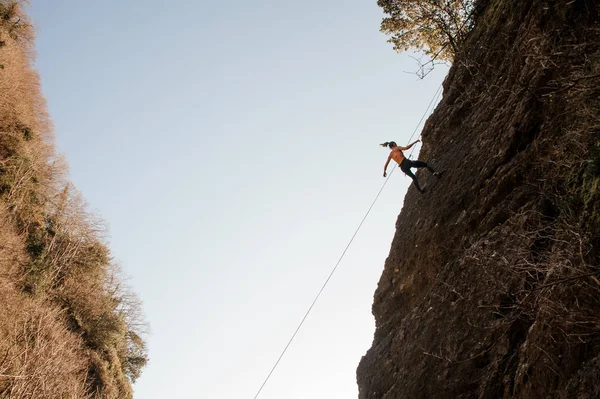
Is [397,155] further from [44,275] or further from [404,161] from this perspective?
[44,275]

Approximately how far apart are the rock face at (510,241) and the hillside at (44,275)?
14.6 meters

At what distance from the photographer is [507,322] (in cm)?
512

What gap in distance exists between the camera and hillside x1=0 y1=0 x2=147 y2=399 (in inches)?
667

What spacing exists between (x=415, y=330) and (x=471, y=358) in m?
2.05

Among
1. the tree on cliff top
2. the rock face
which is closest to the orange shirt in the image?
the rock face

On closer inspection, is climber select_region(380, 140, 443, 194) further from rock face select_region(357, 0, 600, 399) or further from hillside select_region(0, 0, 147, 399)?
hillside select_region(0, 0, 147, 399)

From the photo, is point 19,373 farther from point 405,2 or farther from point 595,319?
point 405,2

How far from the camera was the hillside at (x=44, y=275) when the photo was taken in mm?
16953

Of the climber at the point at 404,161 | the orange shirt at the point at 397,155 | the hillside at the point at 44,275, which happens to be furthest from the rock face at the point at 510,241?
the hillside at the point at 44,275

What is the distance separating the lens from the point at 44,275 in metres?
22.1

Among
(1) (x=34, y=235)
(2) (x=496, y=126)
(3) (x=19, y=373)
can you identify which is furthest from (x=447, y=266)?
(1) (x=34, y=235)

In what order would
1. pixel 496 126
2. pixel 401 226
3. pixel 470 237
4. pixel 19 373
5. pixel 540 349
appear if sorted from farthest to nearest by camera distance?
1. pixel 19 373
2. pixel 401 226
3. pixel 496 126
4. pixel 470 237
5. pixel 540 349

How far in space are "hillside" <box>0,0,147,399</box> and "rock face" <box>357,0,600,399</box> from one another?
14.6 m

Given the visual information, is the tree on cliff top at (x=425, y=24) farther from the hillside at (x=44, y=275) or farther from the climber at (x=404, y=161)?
the hillside at (x=44, y=275)
